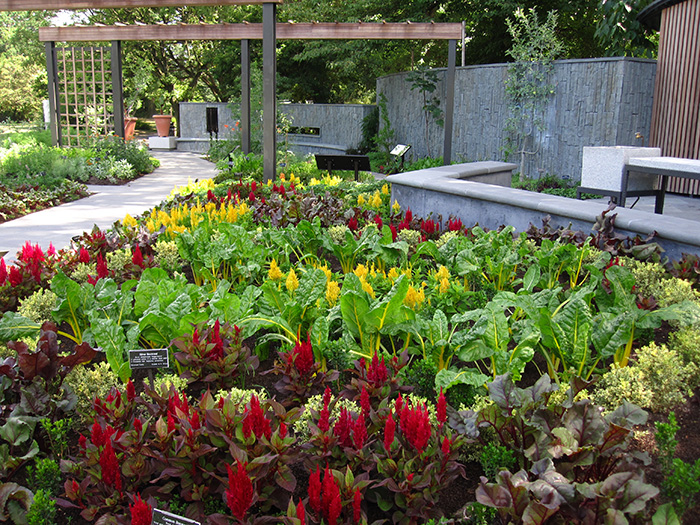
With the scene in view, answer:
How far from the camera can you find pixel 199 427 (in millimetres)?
2064

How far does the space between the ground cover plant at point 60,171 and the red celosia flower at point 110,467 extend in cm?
754

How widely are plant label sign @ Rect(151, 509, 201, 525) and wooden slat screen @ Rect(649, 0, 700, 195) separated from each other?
10.2m

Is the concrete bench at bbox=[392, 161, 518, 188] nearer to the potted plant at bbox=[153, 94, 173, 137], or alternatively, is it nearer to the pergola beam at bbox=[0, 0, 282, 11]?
the pergola beam at bbox=[0, 0, 282, 11]

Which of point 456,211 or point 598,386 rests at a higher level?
point 456,211

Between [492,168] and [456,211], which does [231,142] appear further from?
[456,211]

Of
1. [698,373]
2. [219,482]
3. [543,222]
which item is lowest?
[219,482]

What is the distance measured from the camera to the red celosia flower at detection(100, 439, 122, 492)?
1940 millimetres

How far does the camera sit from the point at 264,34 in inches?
394

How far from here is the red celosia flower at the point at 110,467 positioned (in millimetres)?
1940

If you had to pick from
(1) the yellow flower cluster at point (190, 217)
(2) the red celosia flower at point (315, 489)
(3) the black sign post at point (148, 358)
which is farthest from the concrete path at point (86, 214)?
(2) the red celosia flower at point (315, 489)

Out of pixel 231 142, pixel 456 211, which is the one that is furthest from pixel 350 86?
pixel 456 211

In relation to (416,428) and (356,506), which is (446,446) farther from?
(356,506)

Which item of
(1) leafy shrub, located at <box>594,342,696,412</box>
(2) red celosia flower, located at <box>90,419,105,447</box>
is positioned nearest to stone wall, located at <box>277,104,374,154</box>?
Result: (1) leafy shrub, located at <box>594,342,696,412</box>

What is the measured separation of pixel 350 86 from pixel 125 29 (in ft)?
47.8
